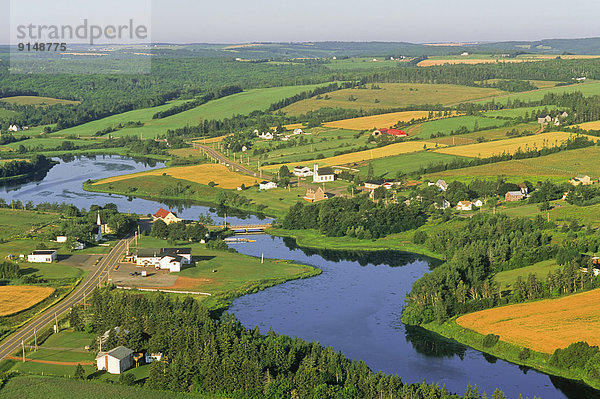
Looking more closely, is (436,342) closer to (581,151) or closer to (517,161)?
(517,161)

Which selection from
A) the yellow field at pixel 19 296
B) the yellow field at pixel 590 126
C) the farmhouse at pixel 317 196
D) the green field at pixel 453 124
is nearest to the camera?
the yellow field at pixel 19 296

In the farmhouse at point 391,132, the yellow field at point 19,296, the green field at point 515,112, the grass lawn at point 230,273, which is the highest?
the green field at point 515,112

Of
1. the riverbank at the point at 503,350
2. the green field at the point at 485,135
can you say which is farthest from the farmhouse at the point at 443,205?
the green field at the point at 485,135

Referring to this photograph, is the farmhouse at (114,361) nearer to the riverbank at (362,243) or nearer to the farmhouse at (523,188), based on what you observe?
the riverbank at (362,243)

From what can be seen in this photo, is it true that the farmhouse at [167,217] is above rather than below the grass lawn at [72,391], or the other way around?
above

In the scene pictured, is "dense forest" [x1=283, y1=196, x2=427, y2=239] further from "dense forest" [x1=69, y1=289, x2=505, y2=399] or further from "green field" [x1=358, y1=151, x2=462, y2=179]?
"dense forest" [x1=69, y1=289, x2=505, y2=399]

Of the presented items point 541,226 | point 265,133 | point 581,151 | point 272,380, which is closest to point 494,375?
point 272,380

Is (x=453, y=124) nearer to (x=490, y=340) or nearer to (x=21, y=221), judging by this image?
(x=21, y=221)
